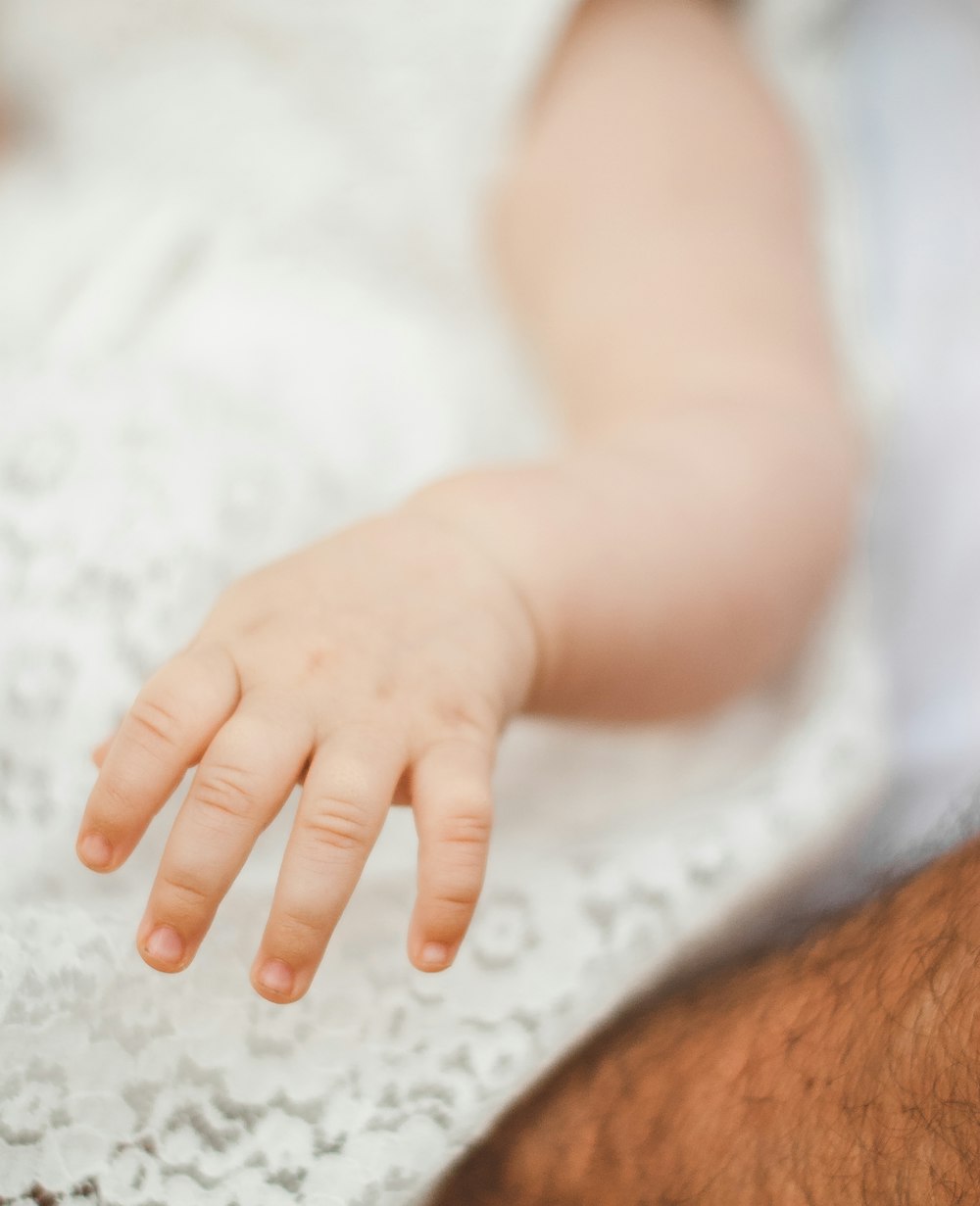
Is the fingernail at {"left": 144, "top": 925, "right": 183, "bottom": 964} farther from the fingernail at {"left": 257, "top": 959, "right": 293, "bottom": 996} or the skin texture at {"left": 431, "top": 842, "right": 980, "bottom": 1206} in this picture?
the skin texture at {"left": 431, "top": 842, "right": 980, "bottom": 1206}

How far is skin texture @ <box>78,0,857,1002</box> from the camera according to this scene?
35 cm

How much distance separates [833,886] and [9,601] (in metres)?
0.41

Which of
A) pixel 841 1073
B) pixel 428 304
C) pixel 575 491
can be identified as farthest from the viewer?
pixel 428 304

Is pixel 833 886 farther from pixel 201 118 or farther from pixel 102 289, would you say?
pixel 201 118

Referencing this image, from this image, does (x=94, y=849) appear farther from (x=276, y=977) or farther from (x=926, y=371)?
(x=926, y=371)

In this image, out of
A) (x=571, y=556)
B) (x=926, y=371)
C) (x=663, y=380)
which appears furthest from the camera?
(x=926, y=371)

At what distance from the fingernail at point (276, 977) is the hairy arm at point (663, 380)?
0.55 ft

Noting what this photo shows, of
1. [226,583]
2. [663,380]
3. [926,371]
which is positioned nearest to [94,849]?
[226,583]

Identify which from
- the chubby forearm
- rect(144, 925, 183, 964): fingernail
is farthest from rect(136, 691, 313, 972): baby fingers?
the chubby forearm

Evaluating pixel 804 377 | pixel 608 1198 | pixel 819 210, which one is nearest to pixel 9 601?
pixel 608 1198

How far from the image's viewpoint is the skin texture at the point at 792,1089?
354 millimetres

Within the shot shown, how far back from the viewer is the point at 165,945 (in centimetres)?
34

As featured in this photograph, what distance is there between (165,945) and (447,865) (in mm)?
91

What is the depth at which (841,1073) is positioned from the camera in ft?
1.26
